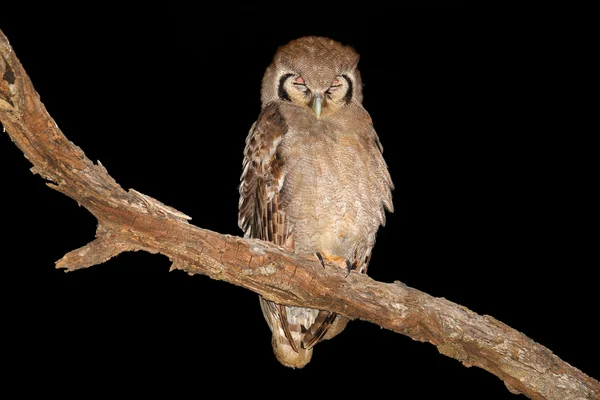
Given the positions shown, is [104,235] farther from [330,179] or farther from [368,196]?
[368,196]

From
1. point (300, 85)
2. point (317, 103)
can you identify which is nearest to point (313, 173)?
point (317, 103)

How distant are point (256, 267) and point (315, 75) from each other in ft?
3.41

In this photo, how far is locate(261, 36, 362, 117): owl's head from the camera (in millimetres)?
2686

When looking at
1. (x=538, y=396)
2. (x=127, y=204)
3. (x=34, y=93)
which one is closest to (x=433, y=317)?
(x=538, y=396)

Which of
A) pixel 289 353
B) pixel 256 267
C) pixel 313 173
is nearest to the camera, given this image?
pixel 256 267

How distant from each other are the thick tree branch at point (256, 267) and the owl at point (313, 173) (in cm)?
30

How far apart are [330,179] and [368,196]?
0.23 metres

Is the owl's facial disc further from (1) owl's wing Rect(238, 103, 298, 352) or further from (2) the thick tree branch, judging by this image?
(2) the thick tree branch

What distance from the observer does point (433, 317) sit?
7.80 ft

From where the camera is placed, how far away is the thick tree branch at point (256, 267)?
1.77 metres

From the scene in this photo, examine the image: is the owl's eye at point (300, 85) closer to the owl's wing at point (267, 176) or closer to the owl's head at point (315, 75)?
the owl's head at point (315, 75)

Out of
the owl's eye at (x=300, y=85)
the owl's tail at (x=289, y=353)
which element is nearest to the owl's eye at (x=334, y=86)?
the owl's eye at (x=300, y=85)

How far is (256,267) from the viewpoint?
2107 mm

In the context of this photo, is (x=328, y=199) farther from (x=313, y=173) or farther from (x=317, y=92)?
(x=317, y=92)
